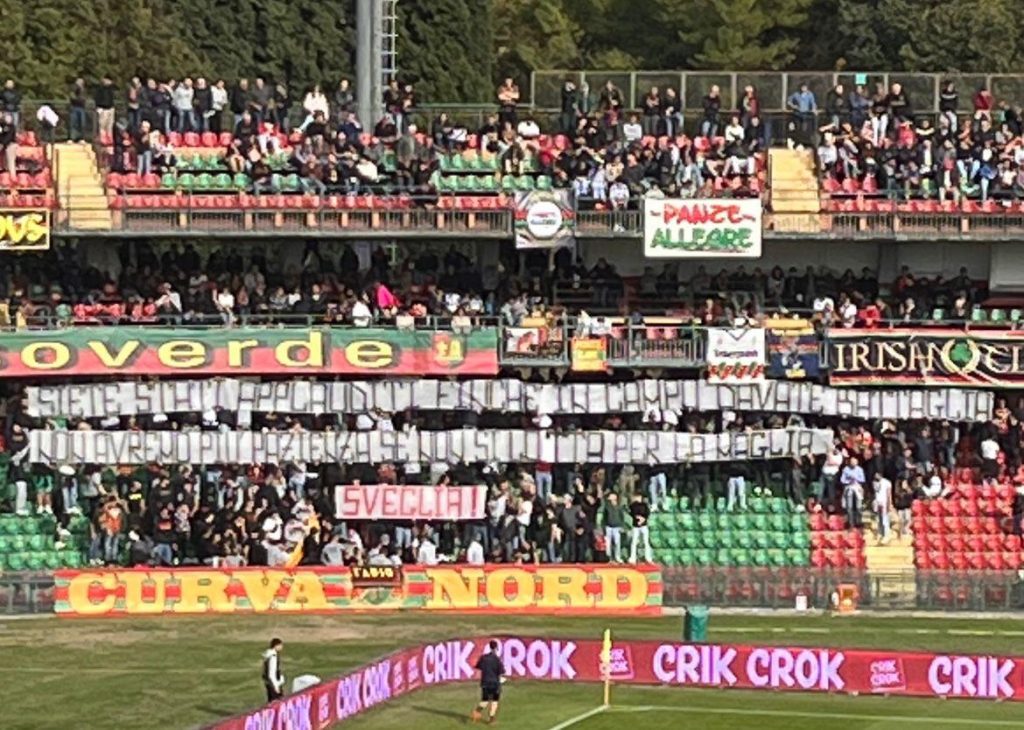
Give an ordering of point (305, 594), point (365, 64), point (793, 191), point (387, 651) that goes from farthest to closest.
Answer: point (365, 64) < point (793, 191) < point (305, 594) < point (387, 651)

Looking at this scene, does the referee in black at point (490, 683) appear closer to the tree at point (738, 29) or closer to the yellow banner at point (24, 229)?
the yellow banner at point (24, 229)

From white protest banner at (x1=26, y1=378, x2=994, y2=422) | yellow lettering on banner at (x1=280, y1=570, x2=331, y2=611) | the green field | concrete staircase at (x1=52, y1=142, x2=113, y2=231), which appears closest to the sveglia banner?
the green field

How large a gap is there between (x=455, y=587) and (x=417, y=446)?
4754mm

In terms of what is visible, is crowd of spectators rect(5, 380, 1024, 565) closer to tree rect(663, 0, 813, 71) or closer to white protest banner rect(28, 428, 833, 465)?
white protest banner rect(28, 428, 833, 465)

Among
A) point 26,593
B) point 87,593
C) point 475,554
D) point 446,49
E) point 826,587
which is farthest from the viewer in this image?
point 446,49

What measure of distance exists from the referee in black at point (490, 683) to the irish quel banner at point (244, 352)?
1768 centimetres

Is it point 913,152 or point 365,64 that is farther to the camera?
point 365,64

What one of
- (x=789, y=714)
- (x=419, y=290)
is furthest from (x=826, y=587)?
(x=419, y=290)

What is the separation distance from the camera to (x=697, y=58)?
387 feet

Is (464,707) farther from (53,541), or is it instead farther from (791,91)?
(791,91)

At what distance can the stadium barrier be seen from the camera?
5972cm

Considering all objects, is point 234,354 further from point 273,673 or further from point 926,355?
point 273,673

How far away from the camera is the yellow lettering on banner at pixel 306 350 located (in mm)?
64812

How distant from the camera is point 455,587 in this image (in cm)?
6034
